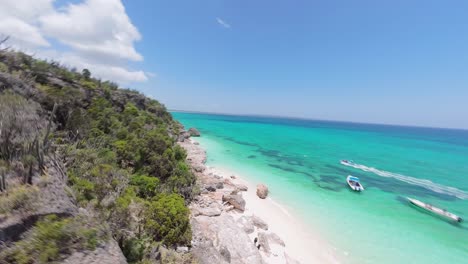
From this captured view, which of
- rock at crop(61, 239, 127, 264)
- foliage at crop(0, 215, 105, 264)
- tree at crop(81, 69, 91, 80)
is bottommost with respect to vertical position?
rock at crop(61, 239, 127, 264)

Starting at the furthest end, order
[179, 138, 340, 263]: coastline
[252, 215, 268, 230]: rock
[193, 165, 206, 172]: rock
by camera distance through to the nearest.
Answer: [193, 165, 206, 172]: rock < [252, 215, 268, 230]: rock < [179, 138, 340, 263]: coastline

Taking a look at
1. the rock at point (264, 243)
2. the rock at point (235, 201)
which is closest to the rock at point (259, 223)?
the rock at point (264, 243)

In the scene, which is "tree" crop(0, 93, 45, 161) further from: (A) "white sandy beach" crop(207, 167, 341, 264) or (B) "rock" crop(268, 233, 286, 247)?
(B) "rock" crop(268, 233, 286, 247)

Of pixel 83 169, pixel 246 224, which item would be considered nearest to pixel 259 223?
pixel 246 224

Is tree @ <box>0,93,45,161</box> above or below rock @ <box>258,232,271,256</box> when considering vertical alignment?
above

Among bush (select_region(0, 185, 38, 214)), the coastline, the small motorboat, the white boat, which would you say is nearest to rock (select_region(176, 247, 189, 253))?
the coastline

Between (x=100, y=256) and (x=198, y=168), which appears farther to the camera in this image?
(x=198, y=168)

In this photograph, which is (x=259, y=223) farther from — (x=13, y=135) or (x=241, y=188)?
(x=13, y=135)

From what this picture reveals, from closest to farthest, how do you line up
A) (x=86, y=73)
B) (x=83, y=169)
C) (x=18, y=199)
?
(x=18, y=199) < (x=83, y=169) < (x=86, y=73)
